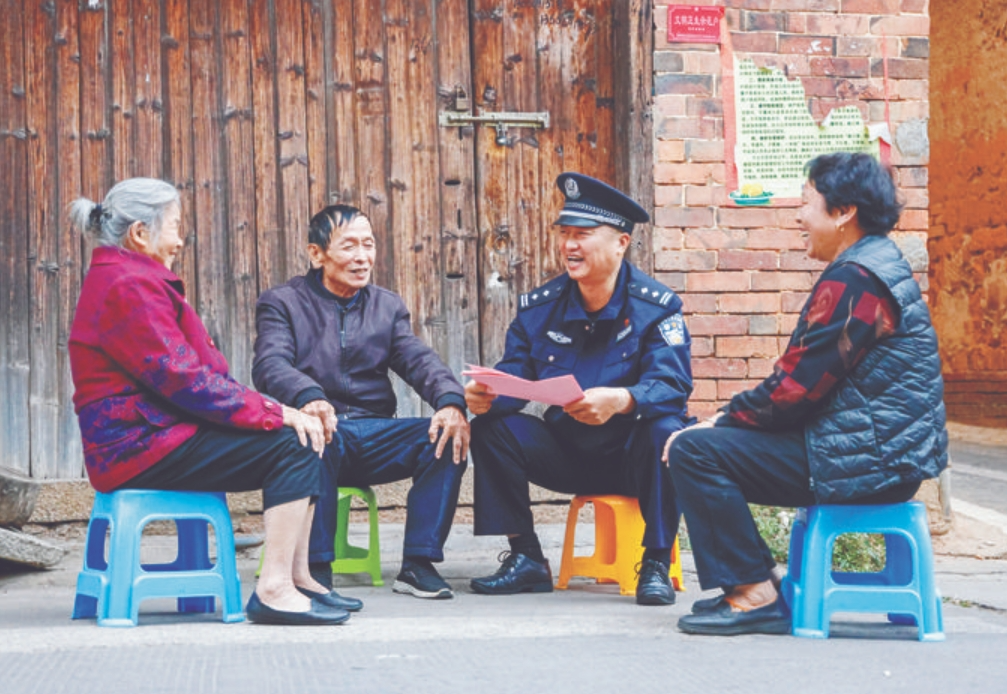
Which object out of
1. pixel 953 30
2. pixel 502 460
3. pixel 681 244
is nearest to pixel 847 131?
pixel 681 244

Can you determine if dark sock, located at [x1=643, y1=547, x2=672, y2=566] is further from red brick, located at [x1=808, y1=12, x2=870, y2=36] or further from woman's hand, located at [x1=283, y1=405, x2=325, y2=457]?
red brick, located at [x1=808, y1=12, x2=870, y2=36]

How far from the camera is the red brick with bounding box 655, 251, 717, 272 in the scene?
223 inches

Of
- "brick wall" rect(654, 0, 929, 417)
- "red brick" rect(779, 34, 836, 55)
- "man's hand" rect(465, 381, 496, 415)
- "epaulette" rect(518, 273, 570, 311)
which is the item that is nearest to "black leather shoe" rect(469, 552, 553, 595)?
"man's hand" rect(465, 381, 496, 415)

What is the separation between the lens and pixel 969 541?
5.73 metres

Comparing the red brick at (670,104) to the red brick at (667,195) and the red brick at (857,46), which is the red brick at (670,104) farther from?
the red brick at (857,46)

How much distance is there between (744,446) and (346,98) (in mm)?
2738

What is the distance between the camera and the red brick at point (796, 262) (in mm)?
5766

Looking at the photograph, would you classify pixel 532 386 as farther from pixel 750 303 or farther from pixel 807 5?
pixel 807 5

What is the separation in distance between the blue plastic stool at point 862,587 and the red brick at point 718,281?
211cm

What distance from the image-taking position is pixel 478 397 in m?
4.41

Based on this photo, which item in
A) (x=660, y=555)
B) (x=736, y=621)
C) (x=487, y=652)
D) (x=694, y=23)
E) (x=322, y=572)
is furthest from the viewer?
(x=694, y=23)

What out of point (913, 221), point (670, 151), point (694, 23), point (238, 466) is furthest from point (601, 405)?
point (913, 221)

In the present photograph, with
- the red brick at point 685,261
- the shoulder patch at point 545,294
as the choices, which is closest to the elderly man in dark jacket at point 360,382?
the shoulder patch at point 545,294

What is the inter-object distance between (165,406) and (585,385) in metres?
1.41
